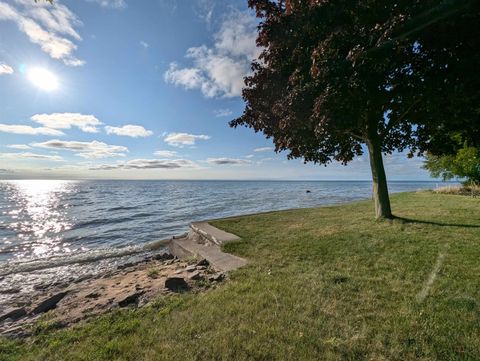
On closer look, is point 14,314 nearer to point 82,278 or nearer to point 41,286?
point 41,286

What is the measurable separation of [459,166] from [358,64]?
95.1ft

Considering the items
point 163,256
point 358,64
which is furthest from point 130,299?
point 358,64

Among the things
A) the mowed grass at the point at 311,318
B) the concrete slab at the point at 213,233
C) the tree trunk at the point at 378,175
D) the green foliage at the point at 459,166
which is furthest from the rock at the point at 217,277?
the green foliage at the point at 459,166

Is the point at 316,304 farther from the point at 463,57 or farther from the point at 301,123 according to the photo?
the point at 463,57

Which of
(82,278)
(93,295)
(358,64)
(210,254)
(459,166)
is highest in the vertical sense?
(358,64)

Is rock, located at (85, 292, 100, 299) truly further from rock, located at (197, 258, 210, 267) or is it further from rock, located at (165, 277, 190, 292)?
rock, located at (197, 258, 210, 267)

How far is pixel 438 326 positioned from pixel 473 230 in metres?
6.67

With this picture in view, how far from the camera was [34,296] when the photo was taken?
7.10 m

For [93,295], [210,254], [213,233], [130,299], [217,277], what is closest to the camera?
[130,299]

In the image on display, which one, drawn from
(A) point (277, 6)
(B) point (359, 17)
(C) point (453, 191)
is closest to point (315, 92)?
(B) point (359, 17)

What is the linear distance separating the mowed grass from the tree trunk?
364cm

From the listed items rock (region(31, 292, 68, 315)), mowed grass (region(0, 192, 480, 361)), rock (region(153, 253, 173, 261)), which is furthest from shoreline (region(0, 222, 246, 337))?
rock (region(153, 253, 173, 261))

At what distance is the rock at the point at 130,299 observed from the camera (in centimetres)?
466

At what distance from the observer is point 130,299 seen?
479 cm
